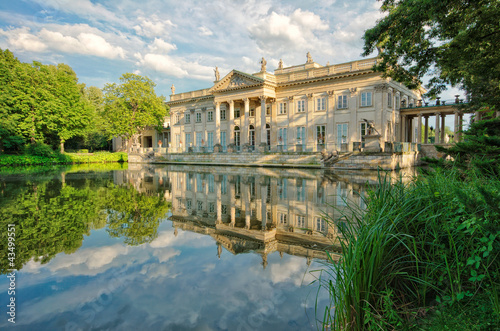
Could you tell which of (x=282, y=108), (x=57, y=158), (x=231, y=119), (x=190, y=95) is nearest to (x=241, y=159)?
(x=231, y=119)

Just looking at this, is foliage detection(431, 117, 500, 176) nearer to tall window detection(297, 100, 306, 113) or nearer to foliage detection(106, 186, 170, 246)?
foliage detection(106, 186, 170, 246)

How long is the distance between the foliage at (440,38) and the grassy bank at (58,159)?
1599 inches

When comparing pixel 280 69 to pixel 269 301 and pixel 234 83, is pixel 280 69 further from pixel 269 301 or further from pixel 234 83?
pixel 269 301

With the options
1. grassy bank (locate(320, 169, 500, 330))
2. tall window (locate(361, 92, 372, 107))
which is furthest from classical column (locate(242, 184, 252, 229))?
tall window (locate(361, 92, 372, 107))

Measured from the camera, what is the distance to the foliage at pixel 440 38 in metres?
9.60

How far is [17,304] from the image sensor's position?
143 inches

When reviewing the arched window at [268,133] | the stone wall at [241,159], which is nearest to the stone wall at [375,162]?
the stone wall at [241,159]

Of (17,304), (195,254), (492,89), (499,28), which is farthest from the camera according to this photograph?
(492,89)

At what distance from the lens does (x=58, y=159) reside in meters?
40.2

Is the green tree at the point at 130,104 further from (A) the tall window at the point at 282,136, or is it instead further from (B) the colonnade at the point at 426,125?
(B) the colonnade at the point at 426,125

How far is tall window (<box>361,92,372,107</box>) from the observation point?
1193 inches

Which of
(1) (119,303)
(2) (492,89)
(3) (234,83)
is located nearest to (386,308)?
(1) (119,303)

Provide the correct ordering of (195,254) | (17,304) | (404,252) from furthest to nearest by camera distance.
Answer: (195,254), (17,304), (404,252)

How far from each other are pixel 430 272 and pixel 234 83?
36.8m
